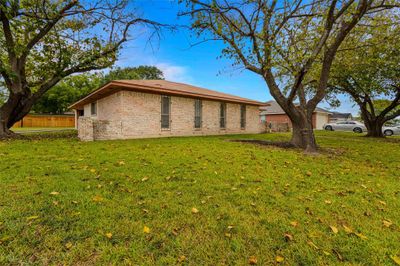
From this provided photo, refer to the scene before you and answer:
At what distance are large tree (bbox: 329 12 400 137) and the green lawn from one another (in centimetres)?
841

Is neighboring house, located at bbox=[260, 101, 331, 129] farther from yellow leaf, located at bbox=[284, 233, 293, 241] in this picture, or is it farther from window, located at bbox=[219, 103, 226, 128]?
yellow leaf, located at bbox=[284, 233, 293, 241]

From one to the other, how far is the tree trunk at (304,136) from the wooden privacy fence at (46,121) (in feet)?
102

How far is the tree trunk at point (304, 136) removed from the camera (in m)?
7.45

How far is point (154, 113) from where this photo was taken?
11.5 m

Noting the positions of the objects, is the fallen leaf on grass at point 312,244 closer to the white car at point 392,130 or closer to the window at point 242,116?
the window at point 242,116

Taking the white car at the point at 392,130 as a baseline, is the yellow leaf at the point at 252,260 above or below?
below

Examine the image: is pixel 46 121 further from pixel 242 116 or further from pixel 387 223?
pixel 387 223

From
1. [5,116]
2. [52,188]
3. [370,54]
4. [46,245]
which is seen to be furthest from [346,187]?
[5,116]

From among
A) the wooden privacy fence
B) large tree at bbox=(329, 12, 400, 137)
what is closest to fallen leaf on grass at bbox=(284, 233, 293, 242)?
large tree at bbox=(329, 12, 400, 137)

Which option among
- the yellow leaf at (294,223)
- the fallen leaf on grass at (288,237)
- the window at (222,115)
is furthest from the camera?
the window at (222,115)

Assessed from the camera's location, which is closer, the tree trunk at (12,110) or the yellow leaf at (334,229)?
the yellow leaf at (334,229)

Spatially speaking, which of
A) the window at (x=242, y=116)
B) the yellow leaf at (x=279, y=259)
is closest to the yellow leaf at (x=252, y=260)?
the yellow leaf at (x=279, y=259)

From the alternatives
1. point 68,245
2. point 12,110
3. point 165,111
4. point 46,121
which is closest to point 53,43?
point 12,110

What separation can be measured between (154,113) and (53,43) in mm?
6408
